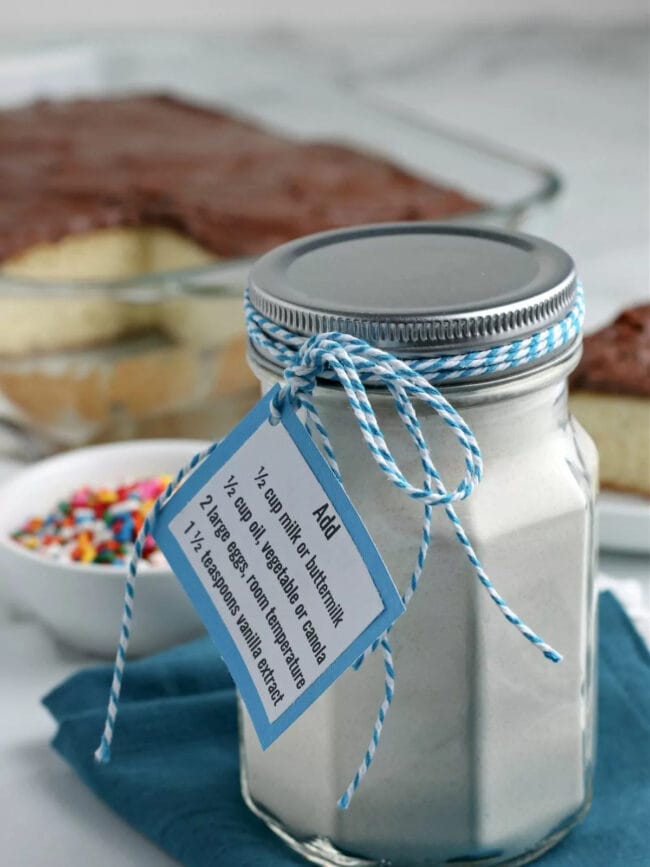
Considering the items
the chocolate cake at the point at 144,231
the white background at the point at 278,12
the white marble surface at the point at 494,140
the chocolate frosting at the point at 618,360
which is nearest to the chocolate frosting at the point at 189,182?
the chocolate cake at the point at 144,231

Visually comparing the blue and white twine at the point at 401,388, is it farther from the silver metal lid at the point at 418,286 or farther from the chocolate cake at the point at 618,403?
the chocolate cake at the point at 618,403

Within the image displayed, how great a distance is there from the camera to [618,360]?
1.14 meters

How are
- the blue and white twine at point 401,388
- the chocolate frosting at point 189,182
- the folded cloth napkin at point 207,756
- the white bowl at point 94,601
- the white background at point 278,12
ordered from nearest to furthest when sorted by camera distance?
the blue and white twine at point 401,388
the folded cloth napkin at point 207,756
the white bowl at point 94,601
the chocolate frosting at point 189,182
the white background at point 278,12

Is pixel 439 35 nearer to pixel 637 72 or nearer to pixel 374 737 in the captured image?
pixel 637 72

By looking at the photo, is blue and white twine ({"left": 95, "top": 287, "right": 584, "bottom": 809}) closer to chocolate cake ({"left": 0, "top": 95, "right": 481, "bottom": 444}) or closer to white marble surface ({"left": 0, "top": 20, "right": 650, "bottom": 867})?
white marble surface ({"left": 0, "top": 20, "right": 650, "bottom": 867})

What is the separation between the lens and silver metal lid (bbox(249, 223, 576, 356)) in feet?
2.05

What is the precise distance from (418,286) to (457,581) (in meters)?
0.14

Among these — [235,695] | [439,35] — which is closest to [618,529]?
[235,695]

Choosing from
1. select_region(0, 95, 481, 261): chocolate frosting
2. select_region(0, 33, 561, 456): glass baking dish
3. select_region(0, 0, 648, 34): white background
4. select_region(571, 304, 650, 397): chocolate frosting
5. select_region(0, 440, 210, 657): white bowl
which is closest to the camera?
select_region(0, 440, 210, 657): white bowl

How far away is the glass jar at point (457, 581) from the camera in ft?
2.14

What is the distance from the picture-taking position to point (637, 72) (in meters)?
2.54

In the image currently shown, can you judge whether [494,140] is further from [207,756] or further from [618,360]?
[207,756]

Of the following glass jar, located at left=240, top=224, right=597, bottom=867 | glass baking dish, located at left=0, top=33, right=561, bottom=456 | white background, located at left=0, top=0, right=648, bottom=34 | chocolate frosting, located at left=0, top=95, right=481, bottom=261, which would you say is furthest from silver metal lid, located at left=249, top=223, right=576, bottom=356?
white background, located at left=0, top=0, right=648, bottom=34

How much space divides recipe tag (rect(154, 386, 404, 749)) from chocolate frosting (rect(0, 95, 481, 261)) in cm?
93
